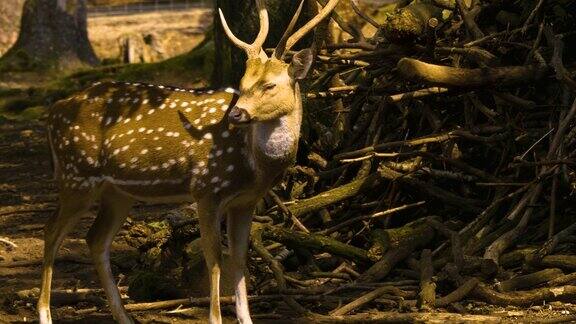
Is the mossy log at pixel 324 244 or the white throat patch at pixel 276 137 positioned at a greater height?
the white throat patch at pixel 276 137

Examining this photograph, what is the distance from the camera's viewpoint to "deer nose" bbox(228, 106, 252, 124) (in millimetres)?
7230

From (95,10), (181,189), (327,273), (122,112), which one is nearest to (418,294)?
(327,273)

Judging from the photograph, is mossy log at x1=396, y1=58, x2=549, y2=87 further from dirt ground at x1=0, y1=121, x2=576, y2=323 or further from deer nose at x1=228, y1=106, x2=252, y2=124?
dirt ground at x1=0, y1=121, x2=576, y2=323

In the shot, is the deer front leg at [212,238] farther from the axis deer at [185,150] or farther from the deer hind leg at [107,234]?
the deer hind leg at [107,234]

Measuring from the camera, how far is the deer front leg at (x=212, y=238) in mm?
7668

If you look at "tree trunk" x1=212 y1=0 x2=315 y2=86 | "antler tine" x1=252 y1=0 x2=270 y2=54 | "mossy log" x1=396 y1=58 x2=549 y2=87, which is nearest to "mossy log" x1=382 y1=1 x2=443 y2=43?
"mossy log" x1=396 y1=58 x2=549 y2=87

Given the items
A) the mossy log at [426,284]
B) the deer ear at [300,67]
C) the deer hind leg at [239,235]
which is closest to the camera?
the deer ear at [300,67]

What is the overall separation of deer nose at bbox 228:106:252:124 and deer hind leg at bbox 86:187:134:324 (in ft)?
4.98

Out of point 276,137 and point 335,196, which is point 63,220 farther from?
point 335,196

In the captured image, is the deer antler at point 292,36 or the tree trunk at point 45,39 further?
the tree trunk at point 45,39

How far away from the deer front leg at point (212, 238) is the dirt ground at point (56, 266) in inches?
20.3

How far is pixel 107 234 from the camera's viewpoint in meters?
8.38

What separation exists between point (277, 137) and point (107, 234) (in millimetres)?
1552

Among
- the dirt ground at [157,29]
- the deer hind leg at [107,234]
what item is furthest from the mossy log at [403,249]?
the dirt ground at [157,29]
